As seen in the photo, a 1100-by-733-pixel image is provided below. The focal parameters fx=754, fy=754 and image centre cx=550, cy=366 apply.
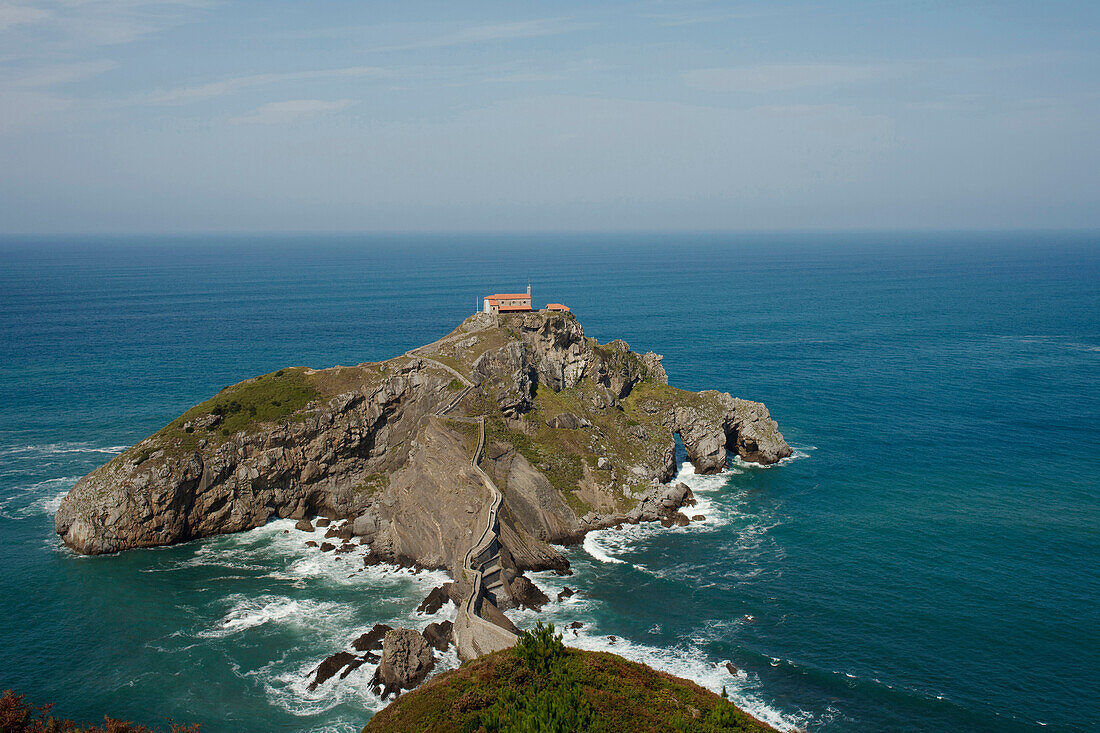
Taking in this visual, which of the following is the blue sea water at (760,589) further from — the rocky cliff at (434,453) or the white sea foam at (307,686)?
the rocky cliff at (434,453)

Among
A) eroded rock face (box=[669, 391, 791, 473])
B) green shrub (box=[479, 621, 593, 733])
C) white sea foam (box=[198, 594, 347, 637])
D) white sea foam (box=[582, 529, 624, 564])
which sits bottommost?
white sea foam (box=[198, 594, 347, 637])

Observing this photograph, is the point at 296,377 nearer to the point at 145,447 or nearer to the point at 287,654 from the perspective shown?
the point at 145,447

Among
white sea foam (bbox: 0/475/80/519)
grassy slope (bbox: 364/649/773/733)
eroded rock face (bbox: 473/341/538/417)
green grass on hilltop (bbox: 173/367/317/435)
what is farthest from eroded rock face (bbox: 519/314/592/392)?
white sea foam (bbox: 0/475/80/519)

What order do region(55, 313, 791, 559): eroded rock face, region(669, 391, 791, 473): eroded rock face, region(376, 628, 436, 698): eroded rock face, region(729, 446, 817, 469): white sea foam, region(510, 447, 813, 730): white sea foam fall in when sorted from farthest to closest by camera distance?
1. region(729, 446, 817, 469): white sea foam
2. region(669, 391, 791, 473): eroded rock face
3. region(55, 313, 791, 559): eroded rock face
4. region(376, 628, 436, 698): eroded rock face
5. region(510, 447, 813, 730): white sea foam

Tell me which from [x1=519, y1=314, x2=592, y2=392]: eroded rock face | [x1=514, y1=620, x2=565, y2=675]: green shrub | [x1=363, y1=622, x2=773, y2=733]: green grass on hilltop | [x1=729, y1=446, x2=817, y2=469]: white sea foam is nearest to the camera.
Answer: [x1=363, y1=622, x2=773, y2=733]: green grass on hilltop

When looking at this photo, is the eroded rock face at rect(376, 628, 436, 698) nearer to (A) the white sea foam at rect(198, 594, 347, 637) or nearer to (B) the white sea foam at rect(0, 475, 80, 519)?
(A) the white sea foam at rect(198, 594, 347, 637)

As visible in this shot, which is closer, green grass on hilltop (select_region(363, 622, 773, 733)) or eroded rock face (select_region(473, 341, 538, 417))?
green grass on hilltop (select_region(363, 622, 773, 733))

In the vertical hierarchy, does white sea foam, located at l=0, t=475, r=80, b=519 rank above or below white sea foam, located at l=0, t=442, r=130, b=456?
below
